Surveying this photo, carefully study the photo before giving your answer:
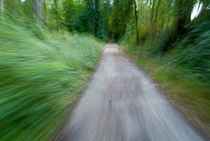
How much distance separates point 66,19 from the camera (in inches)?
1211

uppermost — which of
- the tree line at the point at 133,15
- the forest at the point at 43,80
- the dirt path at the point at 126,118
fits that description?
the tree line at the point at 133,15

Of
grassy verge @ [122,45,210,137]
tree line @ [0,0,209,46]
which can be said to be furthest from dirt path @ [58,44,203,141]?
tree line @ [0,0,209,46]

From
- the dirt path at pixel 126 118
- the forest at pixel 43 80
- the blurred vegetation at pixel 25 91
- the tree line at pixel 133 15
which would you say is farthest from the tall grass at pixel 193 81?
the blurred vegetation at pixel 25 91

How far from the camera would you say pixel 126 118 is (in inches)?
120

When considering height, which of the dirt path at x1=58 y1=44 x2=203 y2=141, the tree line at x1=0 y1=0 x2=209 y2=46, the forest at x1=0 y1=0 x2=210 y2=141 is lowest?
the dirt path at x1=58 y1=44 x2=203 y2=141

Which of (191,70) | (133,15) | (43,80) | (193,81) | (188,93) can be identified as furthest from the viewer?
(133,15)

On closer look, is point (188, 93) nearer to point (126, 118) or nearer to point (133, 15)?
point (126, 118)

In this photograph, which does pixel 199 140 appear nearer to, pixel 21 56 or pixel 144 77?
pixel 21 56

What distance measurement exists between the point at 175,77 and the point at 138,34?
34.7ft

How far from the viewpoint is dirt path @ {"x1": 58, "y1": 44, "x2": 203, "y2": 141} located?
8.22 feet

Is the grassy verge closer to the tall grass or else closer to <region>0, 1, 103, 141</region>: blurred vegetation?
the tall grass

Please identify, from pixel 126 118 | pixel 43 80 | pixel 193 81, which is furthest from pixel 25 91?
pixel 193 81

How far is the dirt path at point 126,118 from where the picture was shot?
2506 millimetres

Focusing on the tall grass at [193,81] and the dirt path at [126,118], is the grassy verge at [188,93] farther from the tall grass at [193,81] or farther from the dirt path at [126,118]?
the dirt path at [126,118]
